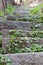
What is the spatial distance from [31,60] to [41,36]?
2.90 feet

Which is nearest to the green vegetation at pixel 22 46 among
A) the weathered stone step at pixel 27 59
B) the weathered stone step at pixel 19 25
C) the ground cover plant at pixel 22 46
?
the ground cover plant at pixel 22 46

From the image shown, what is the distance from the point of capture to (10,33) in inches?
124

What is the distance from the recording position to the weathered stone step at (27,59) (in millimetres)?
2205

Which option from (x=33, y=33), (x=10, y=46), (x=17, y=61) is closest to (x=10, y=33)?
(x=33, y=33)

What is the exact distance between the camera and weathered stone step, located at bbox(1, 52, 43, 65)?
221cm

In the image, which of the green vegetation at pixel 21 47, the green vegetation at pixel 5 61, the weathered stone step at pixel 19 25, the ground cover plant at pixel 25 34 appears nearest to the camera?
the green vegetation at pixel 5 61

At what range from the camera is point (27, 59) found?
2229 millimetres

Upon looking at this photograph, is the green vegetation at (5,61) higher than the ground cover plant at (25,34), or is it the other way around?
the ground cover plant at (25,34)

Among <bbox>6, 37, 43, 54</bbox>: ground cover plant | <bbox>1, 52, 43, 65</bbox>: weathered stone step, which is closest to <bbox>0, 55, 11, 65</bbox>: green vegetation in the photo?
<bbox>1, 52, 43, 65</bbox>: weathered stone step

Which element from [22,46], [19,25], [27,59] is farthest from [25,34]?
[27,59]

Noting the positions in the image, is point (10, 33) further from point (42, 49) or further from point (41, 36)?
point (42, 49)

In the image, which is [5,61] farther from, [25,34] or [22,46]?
[25,34]

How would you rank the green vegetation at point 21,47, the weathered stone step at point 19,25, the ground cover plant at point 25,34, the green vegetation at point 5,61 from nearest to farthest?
the green vegetation at point 5,61 < the green vegetation at point 21,47 < the ground cover plant at point 25,34 < the weathered stone step at point 19,25

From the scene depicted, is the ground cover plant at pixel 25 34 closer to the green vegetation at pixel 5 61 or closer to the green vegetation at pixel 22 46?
the green vegetation at pixel 22 46
